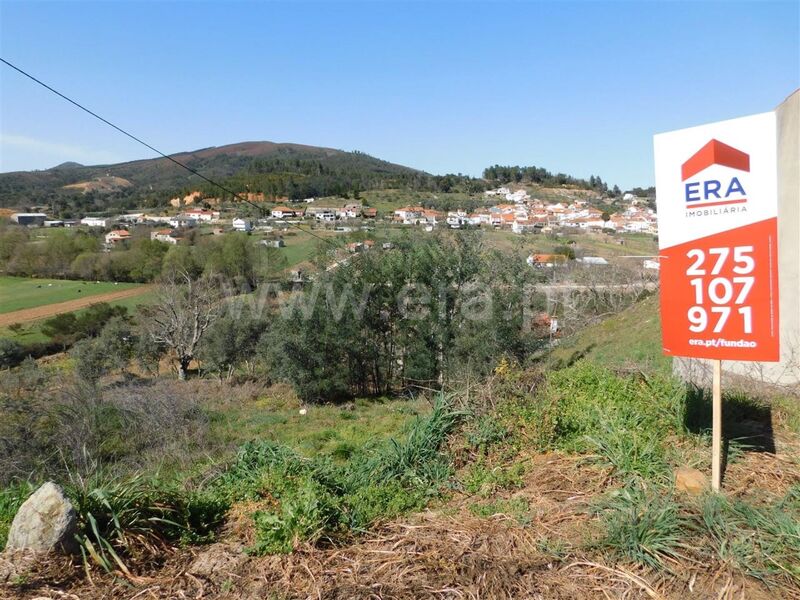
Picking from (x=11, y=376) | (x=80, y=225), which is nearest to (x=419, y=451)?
(x=11, y=376)

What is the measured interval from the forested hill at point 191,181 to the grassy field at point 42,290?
55.0ft

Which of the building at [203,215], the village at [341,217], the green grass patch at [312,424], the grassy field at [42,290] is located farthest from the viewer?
the building at [203,215]

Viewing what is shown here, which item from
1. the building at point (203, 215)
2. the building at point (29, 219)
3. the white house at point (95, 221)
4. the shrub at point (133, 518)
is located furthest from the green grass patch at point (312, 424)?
the building at point (29, 219)

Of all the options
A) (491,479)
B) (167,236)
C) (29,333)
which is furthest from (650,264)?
(167,236)

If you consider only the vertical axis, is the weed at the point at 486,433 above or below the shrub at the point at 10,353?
above

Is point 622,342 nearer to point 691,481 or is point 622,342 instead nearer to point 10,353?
point 691,481

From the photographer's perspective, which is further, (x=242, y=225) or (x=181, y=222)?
(x=181, y=222)

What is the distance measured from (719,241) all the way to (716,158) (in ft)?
1.58

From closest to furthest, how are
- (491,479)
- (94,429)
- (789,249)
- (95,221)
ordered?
(491,479)
(789,249)
(94,429)
(95,221)

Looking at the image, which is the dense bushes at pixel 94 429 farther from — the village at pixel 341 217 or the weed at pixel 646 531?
the village at pixel 341 217

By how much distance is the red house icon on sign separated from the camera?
2.96 meters

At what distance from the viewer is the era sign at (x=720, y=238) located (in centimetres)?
292

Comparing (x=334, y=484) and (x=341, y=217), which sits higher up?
(x=341, y=217)

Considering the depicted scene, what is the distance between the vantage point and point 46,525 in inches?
107
